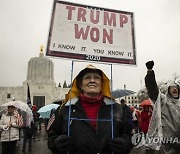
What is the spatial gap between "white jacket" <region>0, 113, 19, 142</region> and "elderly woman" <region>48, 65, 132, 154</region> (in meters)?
3.51

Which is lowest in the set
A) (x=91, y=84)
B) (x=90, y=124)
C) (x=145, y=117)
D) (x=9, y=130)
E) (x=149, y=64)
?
(x=9, y=130)

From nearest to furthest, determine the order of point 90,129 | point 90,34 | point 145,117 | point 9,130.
Result: point 90,129
point 90,34
point 9,130
point 145,117

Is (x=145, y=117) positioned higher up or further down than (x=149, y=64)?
further down

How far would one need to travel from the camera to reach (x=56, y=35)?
9.12 ft

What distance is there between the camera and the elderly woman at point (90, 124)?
90.2 inches

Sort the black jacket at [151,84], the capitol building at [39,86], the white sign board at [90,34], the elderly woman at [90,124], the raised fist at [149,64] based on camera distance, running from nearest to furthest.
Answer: the elderly woman at [90,124], the white sign board at [90,34], the raised fist at [149,64], the black jacket at [151,84], the capitol building at [39,86]

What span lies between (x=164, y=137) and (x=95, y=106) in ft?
4.03

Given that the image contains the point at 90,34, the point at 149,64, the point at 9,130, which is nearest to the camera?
the point at 90,34

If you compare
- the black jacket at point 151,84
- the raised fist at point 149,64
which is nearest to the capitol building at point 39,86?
the black jacket at point 151,84

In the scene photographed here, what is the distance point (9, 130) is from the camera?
5.61 meters

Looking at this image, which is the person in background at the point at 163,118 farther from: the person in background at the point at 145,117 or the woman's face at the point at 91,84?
the person in background at the point at 145,117

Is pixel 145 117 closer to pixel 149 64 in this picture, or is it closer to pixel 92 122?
pixel 149 64

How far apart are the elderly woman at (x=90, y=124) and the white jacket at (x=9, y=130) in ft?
11.5

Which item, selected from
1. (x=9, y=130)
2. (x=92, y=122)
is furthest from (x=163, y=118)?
(x=9, y=130)
